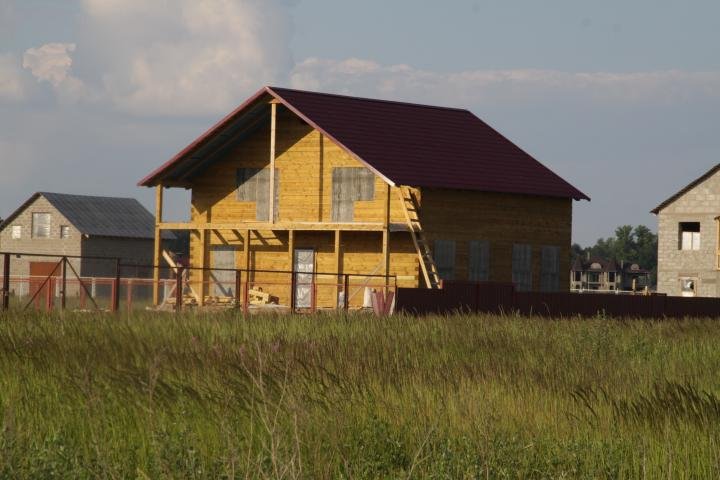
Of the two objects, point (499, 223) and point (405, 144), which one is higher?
point (405, 144)

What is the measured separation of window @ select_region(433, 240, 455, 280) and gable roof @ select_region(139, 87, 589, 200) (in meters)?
1.75

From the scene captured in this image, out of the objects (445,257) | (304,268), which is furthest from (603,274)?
(445,257)

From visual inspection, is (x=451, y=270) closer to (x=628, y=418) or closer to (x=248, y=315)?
(x=248, y=315)

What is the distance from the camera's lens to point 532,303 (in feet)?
115

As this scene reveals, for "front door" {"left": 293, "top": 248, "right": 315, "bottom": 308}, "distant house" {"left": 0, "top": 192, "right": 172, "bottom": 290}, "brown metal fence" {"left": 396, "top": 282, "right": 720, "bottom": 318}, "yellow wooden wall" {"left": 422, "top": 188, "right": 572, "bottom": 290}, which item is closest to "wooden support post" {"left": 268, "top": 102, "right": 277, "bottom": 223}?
"front door" {"left": 293, "top": 248, "right": 315, "bottom": 308}

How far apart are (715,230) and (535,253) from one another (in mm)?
27365

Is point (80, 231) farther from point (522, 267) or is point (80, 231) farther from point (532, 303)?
point (532, 303)

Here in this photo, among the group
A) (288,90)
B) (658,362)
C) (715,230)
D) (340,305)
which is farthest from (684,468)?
(715,230)

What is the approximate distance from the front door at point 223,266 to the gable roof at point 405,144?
2.74 m

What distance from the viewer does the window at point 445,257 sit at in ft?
127

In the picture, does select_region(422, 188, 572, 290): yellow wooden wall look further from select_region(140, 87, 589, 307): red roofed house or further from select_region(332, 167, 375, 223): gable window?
select_region(332, 167, 375, 223): gable window

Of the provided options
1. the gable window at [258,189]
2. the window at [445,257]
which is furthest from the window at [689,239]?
the gable window at [258,189]

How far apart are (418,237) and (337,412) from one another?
2831cm

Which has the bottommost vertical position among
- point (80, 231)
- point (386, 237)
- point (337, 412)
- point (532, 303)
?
point (337, 412)
